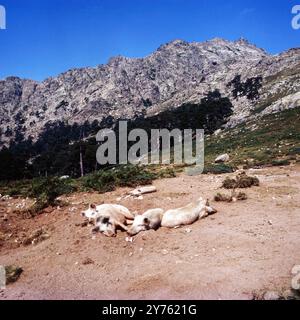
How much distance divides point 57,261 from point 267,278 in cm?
673

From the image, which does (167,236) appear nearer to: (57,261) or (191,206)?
(191,206)

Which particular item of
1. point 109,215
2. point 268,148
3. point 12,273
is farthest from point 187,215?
point 268,148

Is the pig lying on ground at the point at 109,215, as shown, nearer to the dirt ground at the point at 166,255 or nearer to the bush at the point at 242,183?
the dirt ground at the point at 166,255

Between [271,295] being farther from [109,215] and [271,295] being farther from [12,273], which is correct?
[12,273]

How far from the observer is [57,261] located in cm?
1183

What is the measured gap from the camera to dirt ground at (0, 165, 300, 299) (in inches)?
356

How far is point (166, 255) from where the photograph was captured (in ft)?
36.3

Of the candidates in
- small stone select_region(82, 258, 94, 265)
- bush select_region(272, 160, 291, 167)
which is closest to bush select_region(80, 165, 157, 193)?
small stone select_region(82, 258, 94, 265)

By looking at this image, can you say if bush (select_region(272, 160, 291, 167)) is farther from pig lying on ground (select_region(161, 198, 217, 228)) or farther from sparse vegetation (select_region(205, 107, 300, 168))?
pig lying on ground (select_region(161, 198, 217, 228))

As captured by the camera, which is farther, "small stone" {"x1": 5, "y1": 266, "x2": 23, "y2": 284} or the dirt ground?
"small stone" {"x1": 5, "y1": 266, "x2": 23, "y2": 284}
